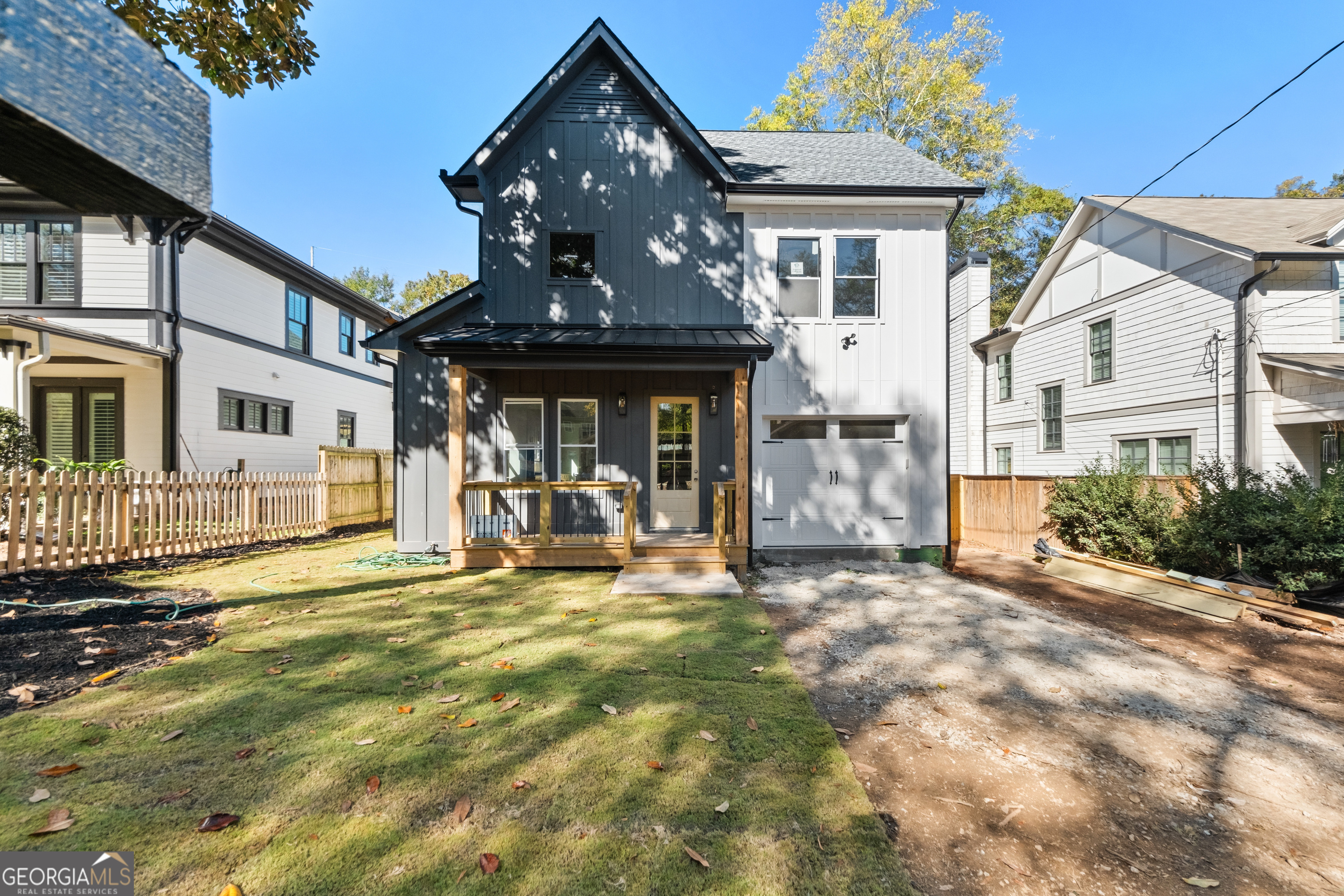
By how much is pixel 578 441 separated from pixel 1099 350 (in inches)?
480

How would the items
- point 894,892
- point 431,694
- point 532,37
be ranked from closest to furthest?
point 894,892, point 431,694, point 532,37

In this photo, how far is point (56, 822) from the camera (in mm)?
2314

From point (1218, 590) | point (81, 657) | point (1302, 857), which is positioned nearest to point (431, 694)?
point (81, 657)

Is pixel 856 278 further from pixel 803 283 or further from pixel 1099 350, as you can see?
pixel 1099 350

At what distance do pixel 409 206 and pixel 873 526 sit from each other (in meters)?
21.4

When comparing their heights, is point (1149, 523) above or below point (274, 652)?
above

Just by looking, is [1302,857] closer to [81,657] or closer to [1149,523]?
[1149,523]

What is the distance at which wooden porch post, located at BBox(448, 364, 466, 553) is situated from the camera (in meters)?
7.38

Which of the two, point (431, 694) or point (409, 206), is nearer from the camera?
point (431, 694)

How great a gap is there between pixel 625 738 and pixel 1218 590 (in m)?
7.32

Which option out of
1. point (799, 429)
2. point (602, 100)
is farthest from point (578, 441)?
point (602, 100)

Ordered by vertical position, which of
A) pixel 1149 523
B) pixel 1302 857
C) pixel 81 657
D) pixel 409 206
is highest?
pixel 409 206

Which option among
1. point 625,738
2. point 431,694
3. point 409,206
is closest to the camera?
point 625,738

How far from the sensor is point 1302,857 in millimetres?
2379
